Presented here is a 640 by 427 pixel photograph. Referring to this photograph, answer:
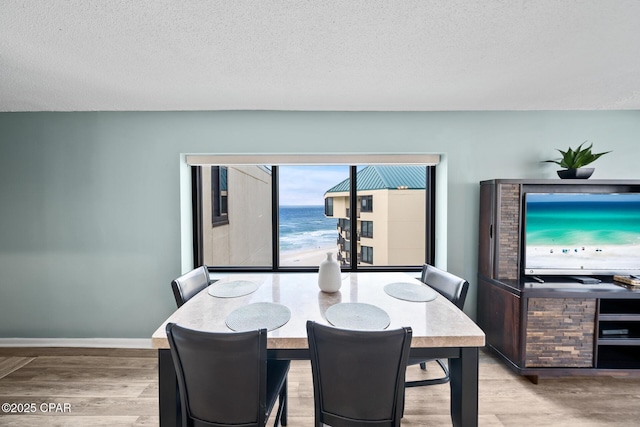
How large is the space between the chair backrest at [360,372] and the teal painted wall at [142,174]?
184cm

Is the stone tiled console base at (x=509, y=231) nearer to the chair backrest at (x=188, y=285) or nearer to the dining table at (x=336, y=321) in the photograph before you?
the dining table at (x=336, y=321)

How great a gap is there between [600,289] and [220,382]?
8.53 feet

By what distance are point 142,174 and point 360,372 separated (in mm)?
2565

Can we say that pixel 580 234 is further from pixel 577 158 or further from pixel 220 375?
pixel 220 375

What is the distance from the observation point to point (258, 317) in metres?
1.43

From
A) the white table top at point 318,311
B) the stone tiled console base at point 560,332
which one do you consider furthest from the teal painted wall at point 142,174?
the white table top at point 318,311

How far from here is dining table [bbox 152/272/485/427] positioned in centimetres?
128

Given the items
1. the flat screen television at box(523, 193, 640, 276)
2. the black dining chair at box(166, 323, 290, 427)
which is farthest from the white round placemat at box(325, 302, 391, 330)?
the flat screen television at box(523, 193, 640, 276)

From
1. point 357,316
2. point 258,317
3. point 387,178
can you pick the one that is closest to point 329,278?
point 357,316

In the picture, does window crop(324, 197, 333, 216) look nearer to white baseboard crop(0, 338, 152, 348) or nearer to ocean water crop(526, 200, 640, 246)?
ocean water crop(526, 200, 640, 246)

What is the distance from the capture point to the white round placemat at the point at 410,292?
1719 mm

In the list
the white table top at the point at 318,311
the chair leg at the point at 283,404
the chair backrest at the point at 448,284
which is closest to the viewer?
the white table top at the point at 318,311

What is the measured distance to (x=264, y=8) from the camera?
1.28 metres

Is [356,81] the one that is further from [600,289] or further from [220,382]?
[600,289]
